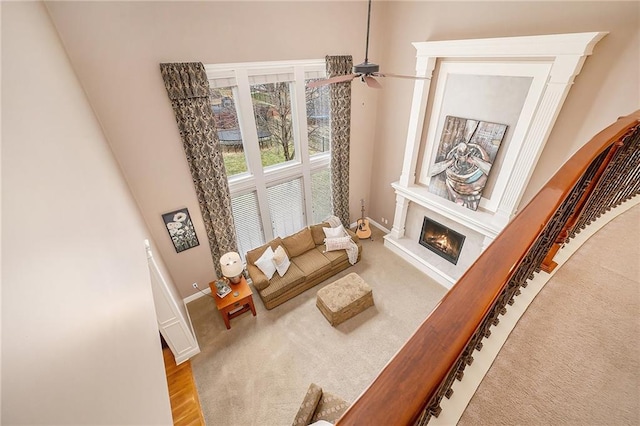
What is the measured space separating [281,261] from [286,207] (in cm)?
122

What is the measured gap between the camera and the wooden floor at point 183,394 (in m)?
3.28

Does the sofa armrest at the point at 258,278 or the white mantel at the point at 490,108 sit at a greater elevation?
the white mantel at the point at 490,108

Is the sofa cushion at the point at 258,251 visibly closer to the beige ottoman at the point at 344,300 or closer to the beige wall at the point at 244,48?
the beige wall at the point at 244,48

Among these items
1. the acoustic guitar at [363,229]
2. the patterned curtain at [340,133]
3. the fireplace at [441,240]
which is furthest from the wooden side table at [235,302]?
the fireplace at [441,240]

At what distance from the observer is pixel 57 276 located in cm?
92

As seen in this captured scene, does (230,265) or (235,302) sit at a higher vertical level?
(230,265)

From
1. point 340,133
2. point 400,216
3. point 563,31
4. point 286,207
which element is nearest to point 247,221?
point 286,207

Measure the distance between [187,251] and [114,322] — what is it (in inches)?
132

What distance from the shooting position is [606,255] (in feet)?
6.23

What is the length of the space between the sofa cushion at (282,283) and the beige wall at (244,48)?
47.8 inches

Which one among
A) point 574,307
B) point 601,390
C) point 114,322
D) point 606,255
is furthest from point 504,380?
point 114,322

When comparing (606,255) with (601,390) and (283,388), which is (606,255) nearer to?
(601,390)

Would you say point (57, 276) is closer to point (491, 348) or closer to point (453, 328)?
point (453, 328)

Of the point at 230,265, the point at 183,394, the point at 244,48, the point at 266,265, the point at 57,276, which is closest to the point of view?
the point at 57,276
